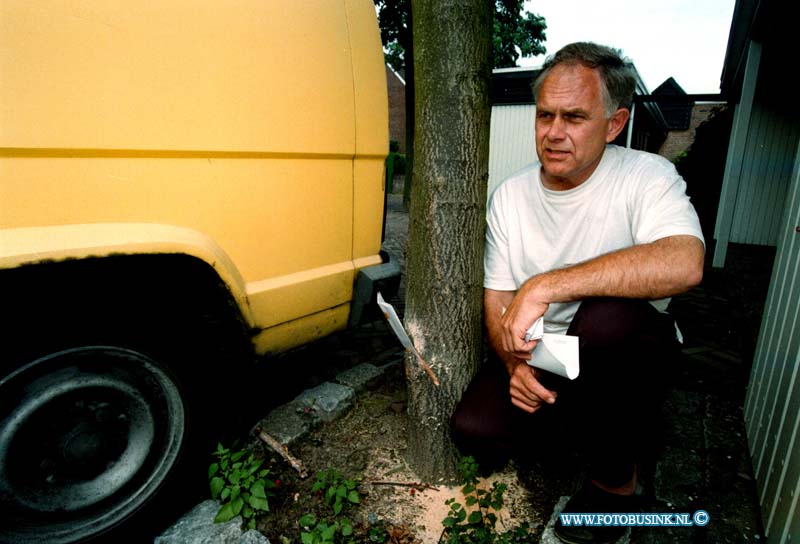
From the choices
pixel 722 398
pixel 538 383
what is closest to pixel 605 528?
pixel 538 383

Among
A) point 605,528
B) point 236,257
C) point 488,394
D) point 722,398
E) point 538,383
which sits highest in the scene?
point 236,257

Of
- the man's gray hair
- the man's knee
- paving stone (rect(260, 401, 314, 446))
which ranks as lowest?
paving stone (rect(260, 401, 314, 446))

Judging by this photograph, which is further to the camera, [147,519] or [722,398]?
[722,398]

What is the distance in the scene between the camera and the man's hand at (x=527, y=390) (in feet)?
5.41

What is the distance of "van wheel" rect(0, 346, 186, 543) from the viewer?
5.04 feet

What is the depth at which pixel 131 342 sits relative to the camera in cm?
169

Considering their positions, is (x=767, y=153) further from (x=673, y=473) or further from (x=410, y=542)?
(x=410, y=542)

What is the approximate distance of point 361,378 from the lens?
2.58 m

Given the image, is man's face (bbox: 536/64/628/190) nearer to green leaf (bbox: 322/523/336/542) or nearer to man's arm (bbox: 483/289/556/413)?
man's arm (bbox: 483/289/556/413)

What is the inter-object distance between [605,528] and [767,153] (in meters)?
7.48

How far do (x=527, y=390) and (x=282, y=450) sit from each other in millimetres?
1092

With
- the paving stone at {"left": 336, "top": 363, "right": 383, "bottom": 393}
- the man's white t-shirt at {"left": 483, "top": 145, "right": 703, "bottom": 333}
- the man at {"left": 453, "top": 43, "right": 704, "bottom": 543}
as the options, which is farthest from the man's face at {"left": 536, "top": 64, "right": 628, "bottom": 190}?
the paving stone at {"left": 336, "top": 363, "right": 383, "bottom": 393}

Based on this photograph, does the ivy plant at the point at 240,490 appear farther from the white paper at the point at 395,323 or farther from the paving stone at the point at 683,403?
the paving stone at the point at 683,403

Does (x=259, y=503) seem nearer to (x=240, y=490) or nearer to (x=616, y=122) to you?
(x=240, y=490)
